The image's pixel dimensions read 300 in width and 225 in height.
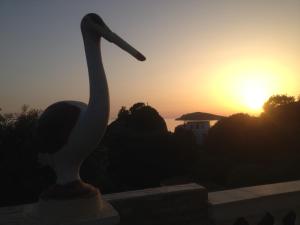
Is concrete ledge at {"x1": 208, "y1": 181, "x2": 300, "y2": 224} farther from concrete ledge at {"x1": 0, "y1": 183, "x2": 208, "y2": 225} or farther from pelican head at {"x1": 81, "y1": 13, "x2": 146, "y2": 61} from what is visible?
pelican head at {"x1": 81, "y1": 13, "x2": 146, "y2": 61}

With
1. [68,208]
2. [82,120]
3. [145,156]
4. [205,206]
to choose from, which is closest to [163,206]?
[205,206]

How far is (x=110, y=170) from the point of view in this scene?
59.8 feet

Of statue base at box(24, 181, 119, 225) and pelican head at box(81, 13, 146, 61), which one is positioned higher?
pelican head at box(81, 13, 146, 61)

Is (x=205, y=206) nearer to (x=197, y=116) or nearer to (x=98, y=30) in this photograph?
(x=98, y=30)

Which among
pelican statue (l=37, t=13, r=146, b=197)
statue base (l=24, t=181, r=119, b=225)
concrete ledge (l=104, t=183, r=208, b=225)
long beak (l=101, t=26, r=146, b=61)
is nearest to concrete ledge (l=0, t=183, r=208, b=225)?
concrete ledge (l=104, t=183, r=208, b=225)

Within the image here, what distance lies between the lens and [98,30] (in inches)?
147

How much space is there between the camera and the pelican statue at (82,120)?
3527 mm

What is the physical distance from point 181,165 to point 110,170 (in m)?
4.97

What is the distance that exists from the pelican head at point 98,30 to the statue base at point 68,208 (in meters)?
1.54

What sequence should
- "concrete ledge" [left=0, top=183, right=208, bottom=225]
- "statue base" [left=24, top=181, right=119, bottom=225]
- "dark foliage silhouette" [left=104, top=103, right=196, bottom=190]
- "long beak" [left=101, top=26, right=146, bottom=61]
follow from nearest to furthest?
"statue base" [left=24, top=181, right=119, bottom=225] < "long beak" [left=101, top=26, right=146, bottom=61] < "concrete ledge" [left=0, top=183, right=208, bottom=225] < "dark foliage silhouette" [left=104, top=103, right=196, bottom=190]

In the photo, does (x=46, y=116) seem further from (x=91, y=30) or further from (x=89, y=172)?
(x=89, y=172)

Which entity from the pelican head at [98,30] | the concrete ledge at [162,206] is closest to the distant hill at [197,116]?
the concrete ledge at [162,206]

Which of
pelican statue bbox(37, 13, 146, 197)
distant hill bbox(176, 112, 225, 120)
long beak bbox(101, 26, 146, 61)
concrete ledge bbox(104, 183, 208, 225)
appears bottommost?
concrete ledge bbox(104, 183, 208, 225)

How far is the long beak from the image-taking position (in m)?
3.45
